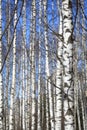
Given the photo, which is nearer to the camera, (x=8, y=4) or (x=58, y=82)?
(x=58, y=82)

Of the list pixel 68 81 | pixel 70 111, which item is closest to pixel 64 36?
pixel 68 81

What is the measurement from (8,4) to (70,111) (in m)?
12.3

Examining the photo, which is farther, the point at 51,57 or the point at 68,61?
the point at 51,57

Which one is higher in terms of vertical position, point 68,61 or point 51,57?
point 51,57

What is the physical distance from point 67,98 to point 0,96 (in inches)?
228

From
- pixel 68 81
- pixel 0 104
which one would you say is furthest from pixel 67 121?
pixel 0 104

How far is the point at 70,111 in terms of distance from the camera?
3779 millimetres

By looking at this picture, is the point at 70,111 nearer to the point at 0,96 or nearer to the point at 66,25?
the point at 66,25

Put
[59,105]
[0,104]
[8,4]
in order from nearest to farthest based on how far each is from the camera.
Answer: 1. [59,105]
2. [0,104]
3. [8,4]

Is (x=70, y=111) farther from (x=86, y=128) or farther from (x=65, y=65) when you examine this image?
(x=86, y=128)

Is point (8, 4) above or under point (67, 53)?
above

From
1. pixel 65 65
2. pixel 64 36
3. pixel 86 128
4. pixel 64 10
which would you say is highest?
pixel 64 10

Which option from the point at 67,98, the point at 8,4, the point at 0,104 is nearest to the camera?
the point at 67,98

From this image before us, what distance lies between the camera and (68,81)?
3.79 m
